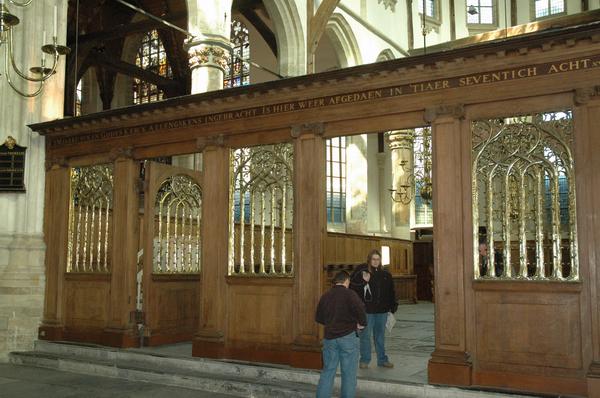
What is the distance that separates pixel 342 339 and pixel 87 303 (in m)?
5.48

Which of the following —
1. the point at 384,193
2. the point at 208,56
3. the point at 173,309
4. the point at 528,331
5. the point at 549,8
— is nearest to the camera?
the point at 528,331

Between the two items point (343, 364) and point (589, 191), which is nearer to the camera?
point (343, 364)

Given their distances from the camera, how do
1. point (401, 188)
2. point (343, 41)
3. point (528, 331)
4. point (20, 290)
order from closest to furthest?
point (528, 331) < point (20, 290) < point (343, 41) < point (401, 188)

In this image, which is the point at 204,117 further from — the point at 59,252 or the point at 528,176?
the point at 528,176

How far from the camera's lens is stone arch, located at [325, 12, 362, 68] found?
19.3m

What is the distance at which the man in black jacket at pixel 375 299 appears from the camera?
750 centimetres

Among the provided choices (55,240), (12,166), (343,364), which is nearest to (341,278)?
(343,364)

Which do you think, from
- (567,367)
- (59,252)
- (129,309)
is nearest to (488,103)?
(567,367)

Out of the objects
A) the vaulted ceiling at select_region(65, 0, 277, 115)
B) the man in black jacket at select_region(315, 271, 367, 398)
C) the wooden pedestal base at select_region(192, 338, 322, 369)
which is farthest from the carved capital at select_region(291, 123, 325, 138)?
the vaulted ceiling at select_region(65, 0, 277, 115)

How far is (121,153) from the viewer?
9398 millimetres

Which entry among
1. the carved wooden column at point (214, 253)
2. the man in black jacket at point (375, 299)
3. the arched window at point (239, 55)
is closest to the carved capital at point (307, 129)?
the carved wooden column at point (214, 253)

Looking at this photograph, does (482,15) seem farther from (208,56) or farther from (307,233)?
(307,233)

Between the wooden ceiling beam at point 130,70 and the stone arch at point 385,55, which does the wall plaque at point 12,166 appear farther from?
the stone arch at point 385,55

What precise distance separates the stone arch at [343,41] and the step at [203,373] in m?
13.2
